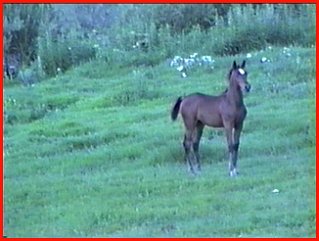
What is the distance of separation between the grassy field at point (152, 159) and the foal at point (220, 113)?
363 millimetres

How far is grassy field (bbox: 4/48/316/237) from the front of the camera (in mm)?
12758

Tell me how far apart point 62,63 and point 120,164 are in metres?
11.1

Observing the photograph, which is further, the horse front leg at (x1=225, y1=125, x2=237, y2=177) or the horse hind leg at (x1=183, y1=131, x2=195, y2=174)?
the horse hind leg at (x1=183, y1=131, x2=195, y2=174)

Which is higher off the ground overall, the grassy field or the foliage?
the grassy field

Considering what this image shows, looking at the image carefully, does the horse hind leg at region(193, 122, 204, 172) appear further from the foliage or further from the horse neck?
the foliage

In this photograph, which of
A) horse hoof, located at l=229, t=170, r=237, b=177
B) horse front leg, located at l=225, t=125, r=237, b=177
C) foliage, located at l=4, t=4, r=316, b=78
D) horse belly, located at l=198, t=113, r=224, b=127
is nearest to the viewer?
horse hoof, located at l=229, t=170, r=237, b=177

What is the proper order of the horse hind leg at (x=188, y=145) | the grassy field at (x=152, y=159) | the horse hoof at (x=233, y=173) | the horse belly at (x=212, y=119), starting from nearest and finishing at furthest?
the grassy field at (x=152, y=159) < the horse hoof at (x=233, y=173) < the horse belly at (x=212, y=119) < the horse hind leg at (x=188, y=145)

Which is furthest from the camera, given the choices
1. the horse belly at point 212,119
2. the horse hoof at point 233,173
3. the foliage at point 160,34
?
the foliage at point 160,34

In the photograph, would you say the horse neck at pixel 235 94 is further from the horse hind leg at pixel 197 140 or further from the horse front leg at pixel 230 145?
the horse hind leg at pixel 197 140

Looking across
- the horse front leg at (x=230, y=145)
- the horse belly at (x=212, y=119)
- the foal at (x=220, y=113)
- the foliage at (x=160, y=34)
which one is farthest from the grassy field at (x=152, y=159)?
the foliage at (x=160, y=34)

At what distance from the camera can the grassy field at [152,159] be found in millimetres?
12758

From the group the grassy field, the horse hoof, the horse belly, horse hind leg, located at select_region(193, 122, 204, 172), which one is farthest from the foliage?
the horse hoof

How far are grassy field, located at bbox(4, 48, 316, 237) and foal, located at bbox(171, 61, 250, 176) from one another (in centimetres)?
36

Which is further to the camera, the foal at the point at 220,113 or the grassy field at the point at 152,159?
the foal at the point at 220,113
